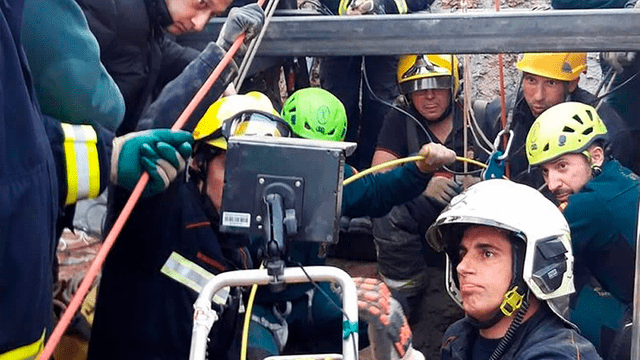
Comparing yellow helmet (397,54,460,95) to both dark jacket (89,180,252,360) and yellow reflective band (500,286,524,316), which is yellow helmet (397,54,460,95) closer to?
dark jacket (89,180,252,360)

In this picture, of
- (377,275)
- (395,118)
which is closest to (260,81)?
(395,118)

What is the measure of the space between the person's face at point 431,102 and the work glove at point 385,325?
10.8 ft

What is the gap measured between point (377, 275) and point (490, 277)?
306 centimetres

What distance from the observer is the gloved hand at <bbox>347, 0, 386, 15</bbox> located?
644 centimetres

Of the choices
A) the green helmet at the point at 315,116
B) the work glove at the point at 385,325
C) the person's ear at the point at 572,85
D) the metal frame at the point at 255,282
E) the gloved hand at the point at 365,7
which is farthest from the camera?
the gloved hand at the point at 365,7

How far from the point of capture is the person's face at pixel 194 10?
430 cm

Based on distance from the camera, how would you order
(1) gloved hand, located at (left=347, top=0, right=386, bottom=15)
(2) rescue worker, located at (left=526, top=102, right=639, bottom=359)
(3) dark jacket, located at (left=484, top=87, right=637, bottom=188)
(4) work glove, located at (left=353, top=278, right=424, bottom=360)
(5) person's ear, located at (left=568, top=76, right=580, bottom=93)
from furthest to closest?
(1) gloved hand, located at (left=347, top=0, right=386, bottom=15) < (5) person's ear, located at (left=568, top=76, right=580, bottom=93) < (3) dark jacket, located at (left=484, top=87, right=637, bottom=188) < (2) rescue worker, located at (left=526, top=102, right=639, bottom=359) < (4) work glove, located at (left=353, top=278, right=424, bottom=360)

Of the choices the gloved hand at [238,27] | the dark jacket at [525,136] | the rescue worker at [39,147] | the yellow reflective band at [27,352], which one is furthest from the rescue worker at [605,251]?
the yellow reflective band at [27,352]

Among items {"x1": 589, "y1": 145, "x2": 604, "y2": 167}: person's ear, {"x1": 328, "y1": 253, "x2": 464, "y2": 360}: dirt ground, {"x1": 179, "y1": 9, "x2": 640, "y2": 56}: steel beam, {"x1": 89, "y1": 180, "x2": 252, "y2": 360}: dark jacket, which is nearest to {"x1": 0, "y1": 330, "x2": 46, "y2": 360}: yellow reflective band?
{"x1": 89, "y1": 180, "x2": 252, "y2": 360}: dark jacket

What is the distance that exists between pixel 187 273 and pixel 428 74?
2.88 metres

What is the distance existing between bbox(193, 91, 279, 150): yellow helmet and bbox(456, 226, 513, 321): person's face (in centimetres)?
107

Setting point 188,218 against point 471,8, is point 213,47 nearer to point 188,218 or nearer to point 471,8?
point 188,218

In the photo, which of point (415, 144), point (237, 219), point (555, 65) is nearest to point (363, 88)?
point (415, 144)

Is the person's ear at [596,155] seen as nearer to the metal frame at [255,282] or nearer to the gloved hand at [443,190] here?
the gloved hand at [443,190]
